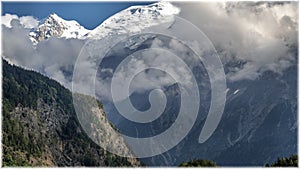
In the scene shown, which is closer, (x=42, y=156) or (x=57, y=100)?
(x=42, y=156)

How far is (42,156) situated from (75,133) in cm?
2733

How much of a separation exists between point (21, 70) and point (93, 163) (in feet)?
168

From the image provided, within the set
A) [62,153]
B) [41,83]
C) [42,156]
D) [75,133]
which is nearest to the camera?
[42,156]

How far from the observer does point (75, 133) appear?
557ft

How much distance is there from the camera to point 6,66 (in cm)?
17875

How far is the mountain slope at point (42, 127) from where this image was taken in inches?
5497

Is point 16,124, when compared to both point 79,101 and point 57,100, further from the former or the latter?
point 79,101

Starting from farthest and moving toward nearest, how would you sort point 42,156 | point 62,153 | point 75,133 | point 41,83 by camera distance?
1. point 41,83
2. point 75,133
3. point 62,153
4. point 42,156

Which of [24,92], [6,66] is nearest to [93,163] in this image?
[24,92]

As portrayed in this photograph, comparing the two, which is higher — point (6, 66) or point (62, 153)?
point (6, 66)

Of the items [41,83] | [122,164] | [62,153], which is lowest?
[122,164]

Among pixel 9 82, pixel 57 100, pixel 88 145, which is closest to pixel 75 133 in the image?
pixel 88 145

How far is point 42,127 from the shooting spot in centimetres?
15888

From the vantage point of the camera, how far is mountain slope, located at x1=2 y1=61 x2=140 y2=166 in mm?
139625
